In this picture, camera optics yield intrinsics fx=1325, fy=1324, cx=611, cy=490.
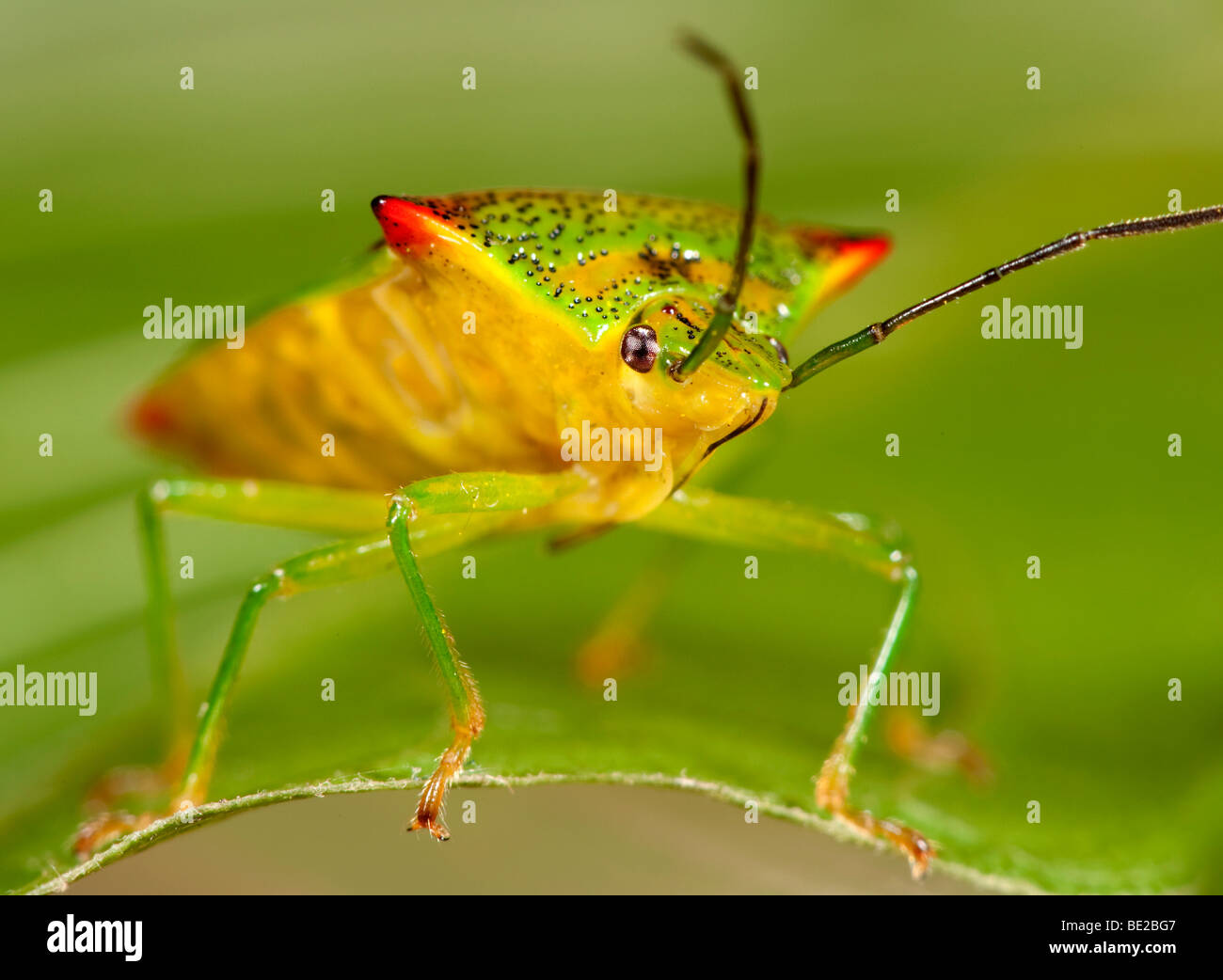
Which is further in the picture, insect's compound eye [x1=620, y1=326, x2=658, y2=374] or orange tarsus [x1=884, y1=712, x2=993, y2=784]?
orange tarsus [x1=884, y1=712, x2=993, y2=784]

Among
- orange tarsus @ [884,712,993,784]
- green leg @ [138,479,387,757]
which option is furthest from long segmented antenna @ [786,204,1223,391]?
green leg @ [138,479,387,757]

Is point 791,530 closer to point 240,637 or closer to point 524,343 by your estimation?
point 524,343

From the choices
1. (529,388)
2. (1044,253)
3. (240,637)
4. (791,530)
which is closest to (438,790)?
(240,637)

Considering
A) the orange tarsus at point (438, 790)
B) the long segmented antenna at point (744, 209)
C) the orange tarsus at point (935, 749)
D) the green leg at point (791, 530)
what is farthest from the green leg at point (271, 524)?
the orange tarsus at point (935, 749)

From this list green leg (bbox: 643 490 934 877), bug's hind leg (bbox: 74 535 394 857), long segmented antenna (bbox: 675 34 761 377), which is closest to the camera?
long segmented antenna (bbox: 675 34 761 377)

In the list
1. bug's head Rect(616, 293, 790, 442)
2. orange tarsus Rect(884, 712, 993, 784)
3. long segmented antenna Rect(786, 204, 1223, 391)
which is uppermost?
long segmented antenna Rect(786, 204, 1223, 391)

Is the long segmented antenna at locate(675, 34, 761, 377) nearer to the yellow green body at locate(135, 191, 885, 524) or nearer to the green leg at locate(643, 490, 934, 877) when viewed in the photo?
the yellow green body at locate(135, 191, 885, 524)
